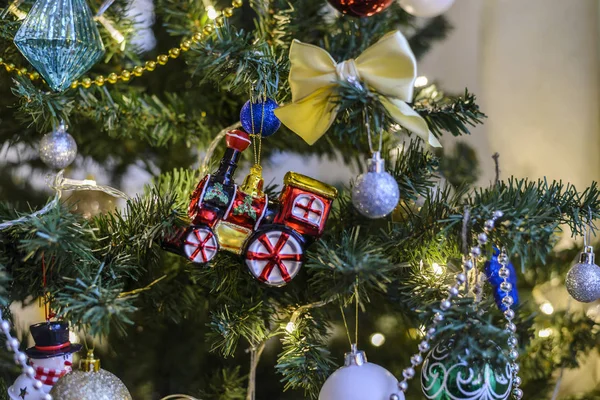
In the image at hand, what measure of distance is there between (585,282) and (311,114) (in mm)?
323

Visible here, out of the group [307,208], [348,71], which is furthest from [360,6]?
[307,208]

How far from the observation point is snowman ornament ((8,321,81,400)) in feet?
1.72

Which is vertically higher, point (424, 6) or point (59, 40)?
point (424, 6)

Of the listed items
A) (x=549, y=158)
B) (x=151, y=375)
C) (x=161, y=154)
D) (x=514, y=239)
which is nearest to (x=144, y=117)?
(x=161, y=154)

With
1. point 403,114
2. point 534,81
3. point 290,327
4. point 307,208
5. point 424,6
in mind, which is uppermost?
point 534,81

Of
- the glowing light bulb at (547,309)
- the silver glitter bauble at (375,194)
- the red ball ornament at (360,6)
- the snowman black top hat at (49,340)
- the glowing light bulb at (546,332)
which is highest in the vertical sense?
the red ball ornament at (360,6)

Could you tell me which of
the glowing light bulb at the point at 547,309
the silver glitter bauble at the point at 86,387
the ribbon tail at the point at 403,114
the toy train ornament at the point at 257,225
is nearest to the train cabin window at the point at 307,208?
the toy train ornament at the point at 257,225

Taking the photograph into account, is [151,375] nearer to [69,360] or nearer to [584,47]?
[69,360]

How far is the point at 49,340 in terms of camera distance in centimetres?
53

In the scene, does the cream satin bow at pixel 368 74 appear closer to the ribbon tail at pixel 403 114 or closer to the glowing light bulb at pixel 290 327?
the ribbon tail at pixel 403 114

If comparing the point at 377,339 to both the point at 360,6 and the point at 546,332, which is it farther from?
the point at 360,6

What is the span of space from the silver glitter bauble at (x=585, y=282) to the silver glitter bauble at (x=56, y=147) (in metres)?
0.55

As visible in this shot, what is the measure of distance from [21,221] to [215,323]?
0.20 m

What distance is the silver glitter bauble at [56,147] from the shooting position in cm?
68
